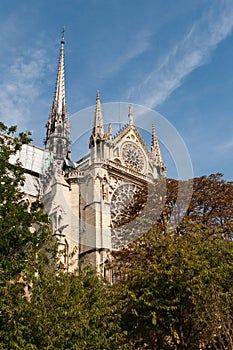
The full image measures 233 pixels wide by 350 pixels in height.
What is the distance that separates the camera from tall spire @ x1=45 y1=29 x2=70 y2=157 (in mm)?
33219

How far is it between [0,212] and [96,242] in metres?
11.1

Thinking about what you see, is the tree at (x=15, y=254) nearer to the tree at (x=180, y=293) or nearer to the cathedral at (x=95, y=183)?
the tree at (x=180, y=293)

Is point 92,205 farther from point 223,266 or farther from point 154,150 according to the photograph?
point 223,266

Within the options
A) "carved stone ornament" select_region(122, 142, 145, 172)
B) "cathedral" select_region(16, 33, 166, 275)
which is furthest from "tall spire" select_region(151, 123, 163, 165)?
"carved stone ornament" select_region(122, 142, 145, 172)

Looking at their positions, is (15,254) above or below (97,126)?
below

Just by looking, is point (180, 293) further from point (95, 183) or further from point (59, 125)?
point (59, 125)

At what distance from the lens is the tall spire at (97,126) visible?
93.7 ft

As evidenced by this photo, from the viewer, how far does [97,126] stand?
1150 inches

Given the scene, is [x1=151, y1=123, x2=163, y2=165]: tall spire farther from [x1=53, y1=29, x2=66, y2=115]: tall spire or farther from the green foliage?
the green foliage

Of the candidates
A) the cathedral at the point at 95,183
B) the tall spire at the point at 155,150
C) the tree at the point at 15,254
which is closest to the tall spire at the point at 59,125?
the cathedral at the point at 95,183

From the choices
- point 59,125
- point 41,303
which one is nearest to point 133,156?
point 59,125

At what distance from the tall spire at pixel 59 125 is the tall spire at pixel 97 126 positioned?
13.0ft

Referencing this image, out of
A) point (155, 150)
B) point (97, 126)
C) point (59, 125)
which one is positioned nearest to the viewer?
point (97, 126)

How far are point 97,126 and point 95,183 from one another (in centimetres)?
517
